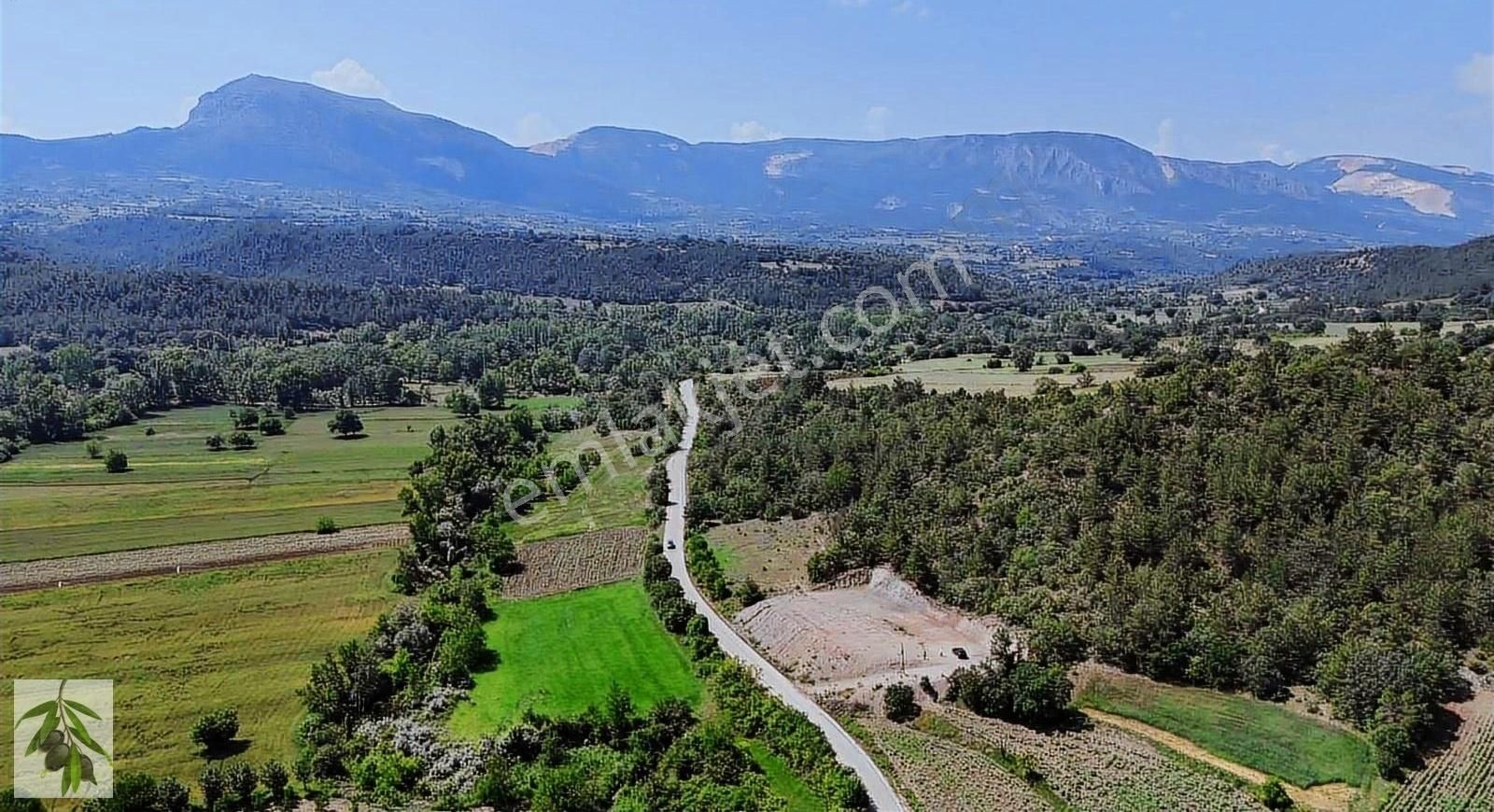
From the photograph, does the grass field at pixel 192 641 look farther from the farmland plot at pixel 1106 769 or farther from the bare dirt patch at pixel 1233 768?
the bare dirt patch at pixel 1233 768

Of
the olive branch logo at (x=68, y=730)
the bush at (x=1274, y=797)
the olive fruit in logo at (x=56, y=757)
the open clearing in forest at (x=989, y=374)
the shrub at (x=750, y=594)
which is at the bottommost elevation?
the shrub at (x=750, y=594)

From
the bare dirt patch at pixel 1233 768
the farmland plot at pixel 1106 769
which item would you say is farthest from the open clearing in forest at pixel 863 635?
the bare dirt patch at pixel 1233 768

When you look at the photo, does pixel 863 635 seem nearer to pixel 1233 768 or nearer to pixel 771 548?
pixel 771 548

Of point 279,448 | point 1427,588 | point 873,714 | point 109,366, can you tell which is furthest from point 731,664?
point 109,366

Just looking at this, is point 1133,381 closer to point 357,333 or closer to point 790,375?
point 790,375

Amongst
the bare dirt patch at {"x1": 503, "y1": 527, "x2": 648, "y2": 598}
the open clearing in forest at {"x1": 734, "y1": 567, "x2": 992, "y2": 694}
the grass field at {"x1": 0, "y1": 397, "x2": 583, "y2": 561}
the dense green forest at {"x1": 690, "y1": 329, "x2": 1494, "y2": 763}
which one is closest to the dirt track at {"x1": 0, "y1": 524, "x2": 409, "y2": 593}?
the grass field at {"x1": 0, "y1": 397, "x2": 583, "y2": 561}

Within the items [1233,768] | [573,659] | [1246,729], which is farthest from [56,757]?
[1246,729]

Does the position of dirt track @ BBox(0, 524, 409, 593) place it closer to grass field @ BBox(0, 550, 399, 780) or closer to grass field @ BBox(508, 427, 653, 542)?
grass field @ BBox(0, 550, 399, 780)
